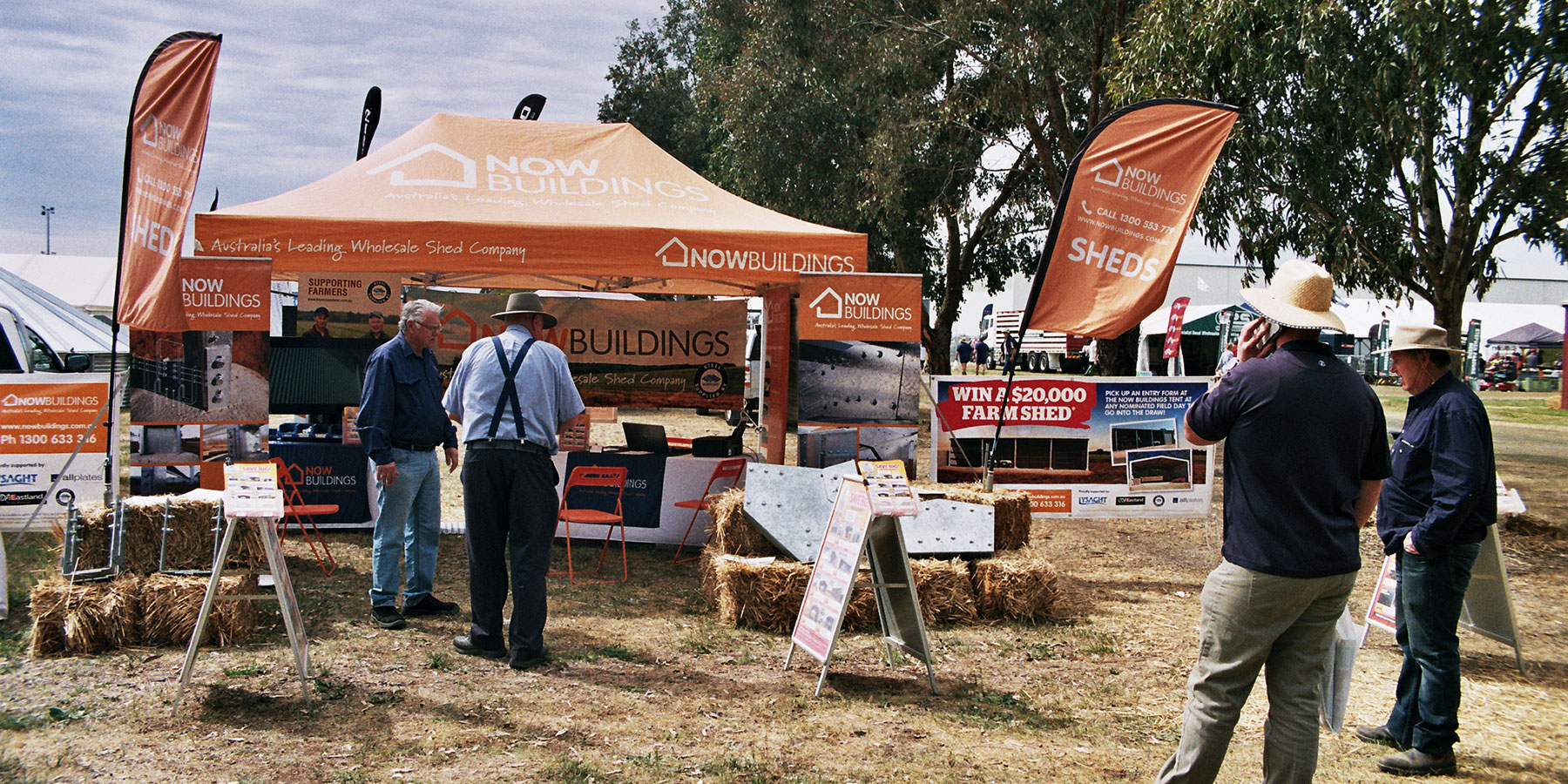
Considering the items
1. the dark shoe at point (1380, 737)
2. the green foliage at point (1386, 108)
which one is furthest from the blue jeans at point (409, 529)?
the green foliage at point (1386, 108)

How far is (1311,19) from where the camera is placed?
30.2 feet

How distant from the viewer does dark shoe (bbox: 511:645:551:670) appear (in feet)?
16.3

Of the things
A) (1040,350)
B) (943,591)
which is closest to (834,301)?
(943,591)

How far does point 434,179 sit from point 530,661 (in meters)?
4.09

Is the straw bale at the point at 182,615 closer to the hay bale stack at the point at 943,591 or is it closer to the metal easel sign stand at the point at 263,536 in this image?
the metal easel sign stand at the point at 263,536

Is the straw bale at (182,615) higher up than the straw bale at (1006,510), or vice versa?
the straw bale at (1006,510)

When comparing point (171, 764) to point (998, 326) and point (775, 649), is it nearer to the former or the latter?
point (775, 649)

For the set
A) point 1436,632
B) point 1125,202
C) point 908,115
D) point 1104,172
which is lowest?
point 1436,632

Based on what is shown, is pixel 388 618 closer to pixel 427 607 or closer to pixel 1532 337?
pixel 427 607

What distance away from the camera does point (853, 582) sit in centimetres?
468

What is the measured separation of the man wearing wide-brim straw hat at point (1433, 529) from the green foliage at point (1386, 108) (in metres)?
5.74

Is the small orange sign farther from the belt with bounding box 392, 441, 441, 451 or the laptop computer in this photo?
the belt with bounding box 392, 441, 441, 451

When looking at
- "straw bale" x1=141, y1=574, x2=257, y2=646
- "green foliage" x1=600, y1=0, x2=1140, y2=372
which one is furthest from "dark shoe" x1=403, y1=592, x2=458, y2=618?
"green foliage" x1=600, y1=0, x2=1140, y2=372

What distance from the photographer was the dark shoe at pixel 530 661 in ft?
16.3
